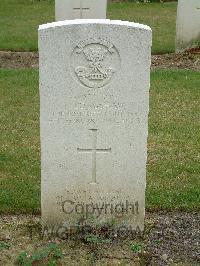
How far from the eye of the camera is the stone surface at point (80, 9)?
1184 centimetres

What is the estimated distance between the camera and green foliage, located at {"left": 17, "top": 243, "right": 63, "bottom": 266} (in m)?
4.55

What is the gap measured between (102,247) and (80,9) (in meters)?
7.79

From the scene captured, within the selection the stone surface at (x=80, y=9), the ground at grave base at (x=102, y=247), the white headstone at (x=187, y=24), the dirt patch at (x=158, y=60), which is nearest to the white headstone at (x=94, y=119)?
the ground at grave base at (x=102, y=247)

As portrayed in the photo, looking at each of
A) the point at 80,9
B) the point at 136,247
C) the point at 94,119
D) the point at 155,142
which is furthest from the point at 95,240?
the point at 80,9

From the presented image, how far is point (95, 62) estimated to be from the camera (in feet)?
15.2

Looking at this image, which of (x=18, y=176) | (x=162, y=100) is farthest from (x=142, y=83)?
(x=162, y=100)

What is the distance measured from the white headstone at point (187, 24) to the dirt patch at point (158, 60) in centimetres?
22

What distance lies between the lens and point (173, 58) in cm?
1195

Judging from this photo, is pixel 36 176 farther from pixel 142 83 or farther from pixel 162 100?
pixel 162 100

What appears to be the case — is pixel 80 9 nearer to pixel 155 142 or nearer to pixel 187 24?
pixel 187 24

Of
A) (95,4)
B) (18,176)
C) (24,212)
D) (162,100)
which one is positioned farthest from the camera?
(95,4)

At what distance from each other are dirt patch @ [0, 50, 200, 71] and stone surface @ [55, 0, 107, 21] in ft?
3.35

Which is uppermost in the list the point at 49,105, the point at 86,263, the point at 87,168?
the point at 49,105

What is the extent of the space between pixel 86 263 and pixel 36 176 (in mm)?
1794
